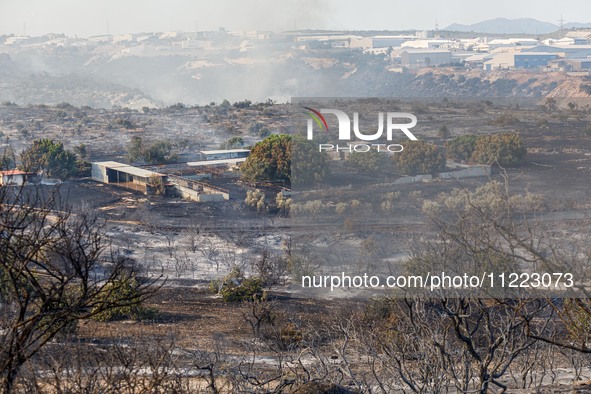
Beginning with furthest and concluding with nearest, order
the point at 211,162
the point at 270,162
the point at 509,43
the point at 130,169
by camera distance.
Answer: the point at 509,43
the point at 211,162
the point at 130,169
the point at 270,162

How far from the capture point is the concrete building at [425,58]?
6008 cm

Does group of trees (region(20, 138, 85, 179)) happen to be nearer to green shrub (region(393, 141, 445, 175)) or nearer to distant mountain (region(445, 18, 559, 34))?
green shrub (region(393, 141, 445, 175))

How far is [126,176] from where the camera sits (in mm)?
26953

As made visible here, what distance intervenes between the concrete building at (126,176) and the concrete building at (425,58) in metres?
34.8

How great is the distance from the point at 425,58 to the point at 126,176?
122ft

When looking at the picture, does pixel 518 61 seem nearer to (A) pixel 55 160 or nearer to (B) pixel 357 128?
(A) pixel 55 160

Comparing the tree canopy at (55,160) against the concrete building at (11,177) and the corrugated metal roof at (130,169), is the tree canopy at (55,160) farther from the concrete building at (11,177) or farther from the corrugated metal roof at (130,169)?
the concrete building at (11,177)

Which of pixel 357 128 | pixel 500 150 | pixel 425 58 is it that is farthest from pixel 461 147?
pixel 425 58

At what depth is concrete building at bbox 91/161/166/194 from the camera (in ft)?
83.1

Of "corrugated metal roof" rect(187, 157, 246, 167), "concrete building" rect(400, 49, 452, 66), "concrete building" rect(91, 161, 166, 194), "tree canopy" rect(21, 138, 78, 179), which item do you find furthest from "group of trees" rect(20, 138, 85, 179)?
"concrete building" rect(400, 49, 452, 66)

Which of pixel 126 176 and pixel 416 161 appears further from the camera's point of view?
pixel 126 176

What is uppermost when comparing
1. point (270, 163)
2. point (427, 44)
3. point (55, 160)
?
point (427, 44)

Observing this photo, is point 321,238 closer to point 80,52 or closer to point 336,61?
point 336,61

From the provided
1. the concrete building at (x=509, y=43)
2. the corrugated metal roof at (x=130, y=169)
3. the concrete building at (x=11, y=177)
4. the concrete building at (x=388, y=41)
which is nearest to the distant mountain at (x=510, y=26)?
the concrete building at (x=388, y=41)
